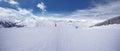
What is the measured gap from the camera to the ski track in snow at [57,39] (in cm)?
222

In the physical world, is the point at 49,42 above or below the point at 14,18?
below

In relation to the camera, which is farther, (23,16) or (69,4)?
(69,4)

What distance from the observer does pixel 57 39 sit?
2.99 meters

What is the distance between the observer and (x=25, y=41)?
95.4 inches

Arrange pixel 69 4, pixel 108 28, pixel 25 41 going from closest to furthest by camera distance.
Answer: pixel 25 41 < pixel 69 4 < pixel 108 28

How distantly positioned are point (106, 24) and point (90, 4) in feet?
2.17

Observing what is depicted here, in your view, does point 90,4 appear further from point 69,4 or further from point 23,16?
point 23,16

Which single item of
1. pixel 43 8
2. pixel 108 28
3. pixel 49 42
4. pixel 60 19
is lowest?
pixel 49 42

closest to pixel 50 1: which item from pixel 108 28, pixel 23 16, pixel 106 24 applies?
pixel 23 16

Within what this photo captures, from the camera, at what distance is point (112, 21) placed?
287cm

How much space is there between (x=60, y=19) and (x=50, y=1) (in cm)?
48

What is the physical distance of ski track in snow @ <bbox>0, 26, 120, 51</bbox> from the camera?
2.22 metres

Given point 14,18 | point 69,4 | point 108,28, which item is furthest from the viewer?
point 108,28

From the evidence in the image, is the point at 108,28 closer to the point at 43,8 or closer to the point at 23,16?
the point at 43,8
